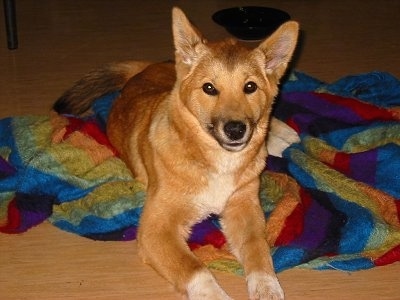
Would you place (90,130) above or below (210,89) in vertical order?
below

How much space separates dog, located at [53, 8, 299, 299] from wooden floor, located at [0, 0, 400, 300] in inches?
5.3

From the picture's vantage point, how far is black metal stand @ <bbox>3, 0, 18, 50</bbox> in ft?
14.5

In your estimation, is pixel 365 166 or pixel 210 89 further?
pixel 365 166

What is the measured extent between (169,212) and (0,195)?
78 cm

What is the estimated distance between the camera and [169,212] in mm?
2496

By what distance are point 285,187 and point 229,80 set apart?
66 centimetres

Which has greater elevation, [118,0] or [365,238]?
[365,238]

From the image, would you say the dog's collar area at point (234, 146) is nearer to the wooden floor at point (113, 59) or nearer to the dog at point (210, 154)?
the dog at point (210, 154)

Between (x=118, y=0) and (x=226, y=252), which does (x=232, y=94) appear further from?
(x=118, y=0)

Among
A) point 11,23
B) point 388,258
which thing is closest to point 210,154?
point 388,258

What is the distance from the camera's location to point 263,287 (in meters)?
2.25

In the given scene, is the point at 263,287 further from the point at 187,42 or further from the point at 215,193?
the point at 187,42

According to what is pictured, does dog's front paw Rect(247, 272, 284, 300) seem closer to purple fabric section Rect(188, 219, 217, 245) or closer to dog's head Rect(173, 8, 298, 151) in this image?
purple fabric section Rect(188, 219, 217, 245)

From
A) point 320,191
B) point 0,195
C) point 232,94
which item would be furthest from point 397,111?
point 0,195
